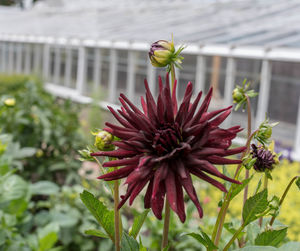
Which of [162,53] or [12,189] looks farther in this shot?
[12,189]

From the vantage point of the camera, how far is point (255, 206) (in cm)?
75

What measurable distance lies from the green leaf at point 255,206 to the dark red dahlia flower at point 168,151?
163mm

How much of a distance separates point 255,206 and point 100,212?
0.28 meters

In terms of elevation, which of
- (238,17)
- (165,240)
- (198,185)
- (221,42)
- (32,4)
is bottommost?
(198,185)

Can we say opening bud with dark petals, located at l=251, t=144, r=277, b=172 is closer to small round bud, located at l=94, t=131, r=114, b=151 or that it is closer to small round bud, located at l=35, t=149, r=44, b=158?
small round bud, located at l=94, t=131, r=114, b=151

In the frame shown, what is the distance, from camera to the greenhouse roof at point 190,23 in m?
7.05

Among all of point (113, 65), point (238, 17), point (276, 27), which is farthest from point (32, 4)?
point (276, 27)

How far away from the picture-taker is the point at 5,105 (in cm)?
168

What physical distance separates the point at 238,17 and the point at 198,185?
519 centimetres

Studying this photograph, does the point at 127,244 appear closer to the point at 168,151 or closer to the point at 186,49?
the point at 168,151

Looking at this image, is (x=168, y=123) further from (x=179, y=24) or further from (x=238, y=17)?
(x=179, y=24)

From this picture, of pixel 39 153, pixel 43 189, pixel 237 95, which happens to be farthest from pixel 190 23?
pixel 237 95

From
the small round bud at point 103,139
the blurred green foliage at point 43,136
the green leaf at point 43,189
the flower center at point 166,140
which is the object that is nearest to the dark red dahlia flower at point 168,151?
the flower center at point 166,140

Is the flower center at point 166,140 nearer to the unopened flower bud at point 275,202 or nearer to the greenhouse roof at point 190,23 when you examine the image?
the unopened flower bud at point 275,202
